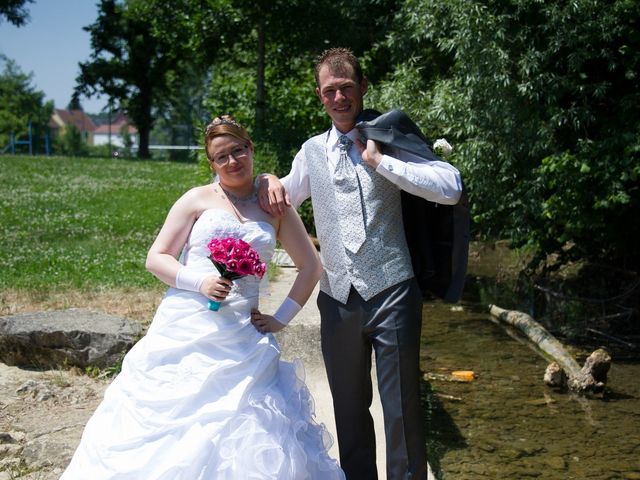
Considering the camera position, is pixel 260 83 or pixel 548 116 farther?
pixel 260 83

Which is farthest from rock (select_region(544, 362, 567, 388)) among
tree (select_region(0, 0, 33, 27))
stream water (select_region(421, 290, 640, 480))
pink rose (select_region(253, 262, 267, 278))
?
tree (select_region(0, 0, 33, 27))

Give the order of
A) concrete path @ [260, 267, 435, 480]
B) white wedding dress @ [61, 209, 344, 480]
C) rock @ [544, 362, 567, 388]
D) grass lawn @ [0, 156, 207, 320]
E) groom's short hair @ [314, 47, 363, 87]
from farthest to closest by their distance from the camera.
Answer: grass lawn @ [0, 156, 207, 320], rock @ [544, 362, 567, 388], concrete path @ [260, 267, 435, 480], groom's short hair @ [314, 47, 363, 87], white wedding dress @ [61, 209, 344, 480]

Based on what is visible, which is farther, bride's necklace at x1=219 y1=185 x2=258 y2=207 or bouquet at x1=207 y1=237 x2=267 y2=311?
bride's necklace at x1=219 y1=185 x2=258 y2=207

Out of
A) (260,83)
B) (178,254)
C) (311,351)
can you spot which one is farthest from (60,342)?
(260,83)

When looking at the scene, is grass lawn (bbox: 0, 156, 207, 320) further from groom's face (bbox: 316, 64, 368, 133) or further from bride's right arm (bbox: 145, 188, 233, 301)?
groom's face (bbox: 316, 64, 368, 133)

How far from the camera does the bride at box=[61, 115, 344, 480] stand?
126 inches

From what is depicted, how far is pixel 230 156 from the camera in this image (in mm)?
3607

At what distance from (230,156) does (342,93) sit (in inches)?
23.4

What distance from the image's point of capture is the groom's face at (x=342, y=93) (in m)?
3.52

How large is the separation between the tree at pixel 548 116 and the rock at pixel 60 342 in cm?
512

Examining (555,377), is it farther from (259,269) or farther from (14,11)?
(14,11)

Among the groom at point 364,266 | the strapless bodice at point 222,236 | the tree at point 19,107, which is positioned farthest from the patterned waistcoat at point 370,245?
the tree at point 19,107

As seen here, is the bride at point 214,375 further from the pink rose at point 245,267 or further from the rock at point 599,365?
the rock at point 599,365

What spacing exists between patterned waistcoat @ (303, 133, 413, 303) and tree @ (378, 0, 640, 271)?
5.36 metres
